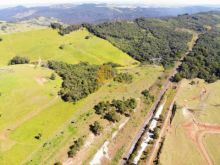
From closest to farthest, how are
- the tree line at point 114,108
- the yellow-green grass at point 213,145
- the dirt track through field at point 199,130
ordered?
the yellow-green grass at point 213,145 < the dirt track through field at point 199,130 < the tree line at point 114,108

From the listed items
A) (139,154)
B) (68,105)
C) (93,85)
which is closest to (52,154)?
(139,154)

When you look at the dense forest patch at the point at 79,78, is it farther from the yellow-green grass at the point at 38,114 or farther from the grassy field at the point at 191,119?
the grassy field at the point at 191,119

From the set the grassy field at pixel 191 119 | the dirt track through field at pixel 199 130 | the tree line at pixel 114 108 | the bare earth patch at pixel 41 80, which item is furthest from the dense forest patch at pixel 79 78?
the dirt track through field at pixel 199 130

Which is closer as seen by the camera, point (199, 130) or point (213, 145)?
point (213, 145)

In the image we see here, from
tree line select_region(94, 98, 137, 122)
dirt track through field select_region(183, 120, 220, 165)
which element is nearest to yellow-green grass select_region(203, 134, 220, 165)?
dirt track through field select_region(183, 120, 220, 165)

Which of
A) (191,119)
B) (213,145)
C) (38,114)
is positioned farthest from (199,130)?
(38,114)

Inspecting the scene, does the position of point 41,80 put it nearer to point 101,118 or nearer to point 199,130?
point 101,118
